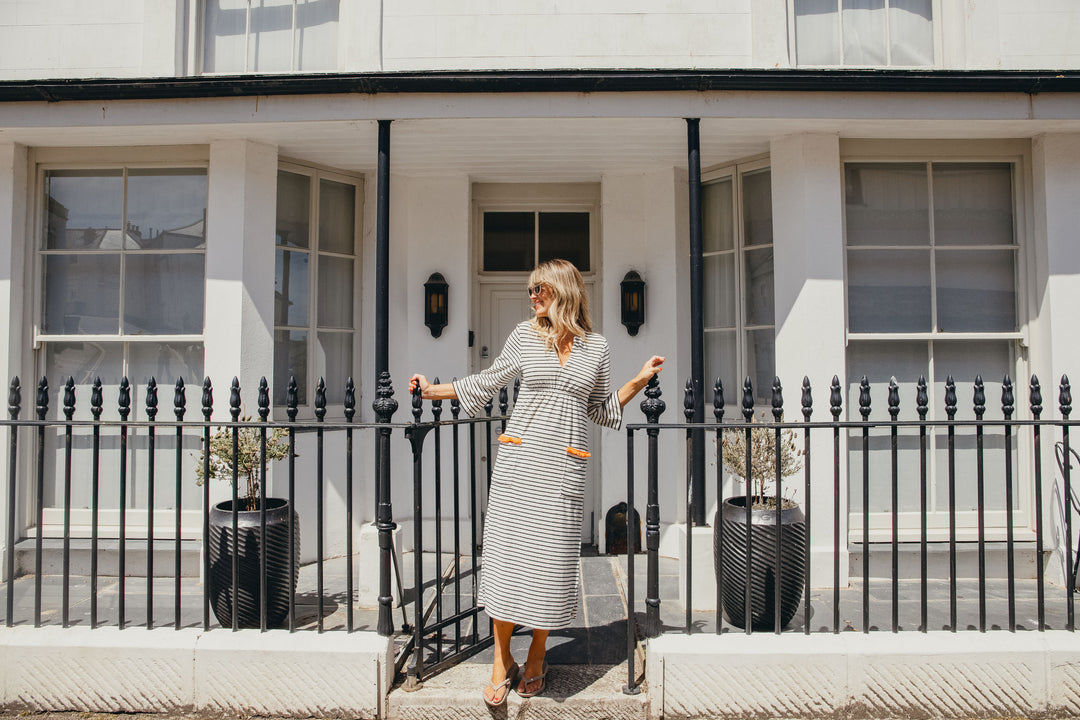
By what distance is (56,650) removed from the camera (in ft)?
9.60

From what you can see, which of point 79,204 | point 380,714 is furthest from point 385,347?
point 79,204

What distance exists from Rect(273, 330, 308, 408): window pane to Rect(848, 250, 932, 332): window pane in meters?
4.28

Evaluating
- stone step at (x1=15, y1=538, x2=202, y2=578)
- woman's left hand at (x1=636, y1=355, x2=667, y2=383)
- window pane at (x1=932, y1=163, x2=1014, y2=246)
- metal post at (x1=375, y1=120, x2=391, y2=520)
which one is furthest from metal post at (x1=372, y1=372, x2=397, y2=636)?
window pane at (x1=932, y1=163, x2=1014, y2=246)

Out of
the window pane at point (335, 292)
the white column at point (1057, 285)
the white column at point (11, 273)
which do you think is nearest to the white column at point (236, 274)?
the window pane at point (335, 292)

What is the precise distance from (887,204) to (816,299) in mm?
1045

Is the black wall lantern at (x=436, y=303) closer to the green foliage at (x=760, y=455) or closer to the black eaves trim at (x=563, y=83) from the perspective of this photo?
the black eaves trim at (x=563, y=83)

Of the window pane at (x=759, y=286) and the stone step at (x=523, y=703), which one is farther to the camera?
Answer: the window pane at (x=759, y=286)

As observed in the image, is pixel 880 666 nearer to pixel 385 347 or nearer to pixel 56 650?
pixel 385 347

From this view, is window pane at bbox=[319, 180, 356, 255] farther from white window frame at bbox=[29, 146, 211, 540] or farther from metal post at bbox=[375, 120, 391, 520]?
metal post at bbox=[375, 120, 391, 520]

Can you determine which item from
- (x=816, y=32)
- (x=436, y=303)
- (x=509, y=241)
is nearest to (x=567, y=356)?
(x=436, y=303)

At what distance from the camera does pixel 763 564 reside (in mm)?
3555

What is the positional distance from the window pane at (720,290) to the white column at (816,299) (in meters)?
0.66

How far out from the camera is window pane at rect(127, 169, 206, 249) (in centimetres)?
504

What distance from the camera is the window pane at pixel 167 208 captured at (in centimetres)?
Result: 504
